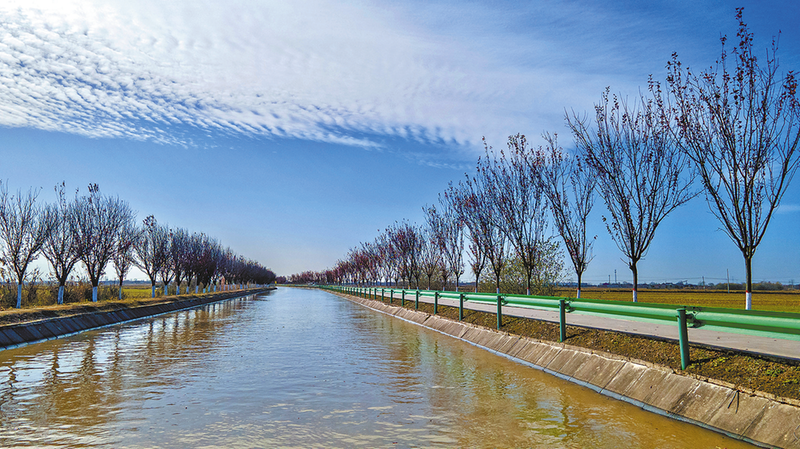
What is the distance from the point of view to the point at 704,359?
7.83m

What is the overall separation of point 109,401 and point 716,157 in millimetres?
15761

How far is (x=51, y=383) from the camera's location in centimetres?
903

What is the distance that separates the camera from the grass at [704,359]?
6402 millimetres

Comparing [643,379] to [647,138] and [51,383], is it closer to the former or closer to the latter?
[51,383]

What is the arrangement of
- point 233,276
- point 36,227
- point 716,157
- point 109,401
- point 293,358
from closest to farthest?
point 109,401, point 293,358, point 716,157, point 36,227, point 233,276

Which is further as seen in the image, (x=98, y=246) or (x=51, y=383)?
(x=98, y=246)

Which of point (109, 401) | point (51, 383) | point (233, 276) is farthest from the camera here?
point (233, 276)

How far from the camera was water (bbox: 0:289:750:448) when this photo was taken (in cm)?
587

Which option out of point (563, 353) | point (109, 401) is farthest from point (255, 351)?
point (563, 353)

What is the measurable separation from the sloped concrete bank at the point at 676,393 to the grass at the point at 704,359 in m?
0.21

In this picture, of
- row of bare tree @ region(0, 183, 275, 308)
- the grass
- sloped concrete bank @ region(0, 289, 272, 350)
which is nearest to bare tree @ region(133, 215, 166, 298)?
row of bare tree @ region(0, 183, 275, 308)

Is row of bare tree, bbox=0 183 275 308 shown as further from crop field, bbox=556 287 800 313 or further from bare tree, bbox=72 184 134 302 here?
crop field, bbox=556 287 800 313

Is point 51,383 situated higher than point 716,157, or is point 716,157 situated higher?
point 716,157

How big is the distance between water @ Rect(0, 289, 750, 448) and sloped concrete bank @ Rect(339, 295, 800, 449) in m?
0.33
